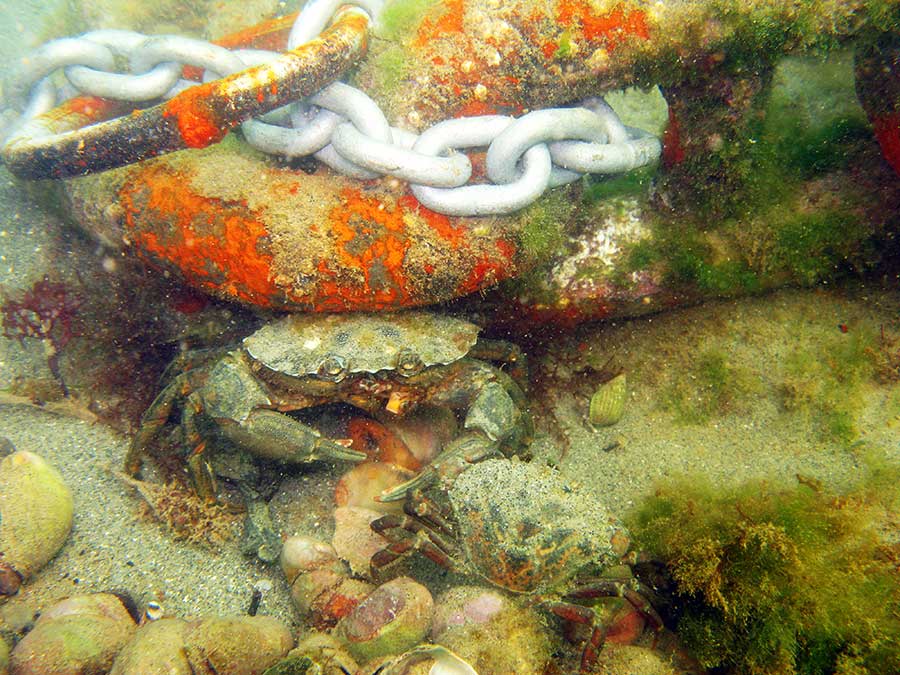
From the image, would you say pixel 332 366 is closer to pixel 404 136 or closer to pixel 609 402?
pixel 404 136

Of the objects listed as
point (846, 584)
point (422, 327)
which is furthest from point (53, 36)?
point (846, 584)

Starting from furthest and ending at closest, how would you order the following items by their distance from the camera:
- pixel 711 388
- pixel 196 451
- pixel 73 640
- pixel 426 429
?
pixel 426 429 < pixel 711 388 < pixel 196 451 < pixel 73 640

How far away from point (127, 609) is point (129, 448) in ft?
4.38

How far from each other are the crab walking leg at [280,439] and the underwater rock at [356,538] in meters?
0.41

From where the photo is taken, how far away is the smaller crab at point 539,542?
9.06 feet

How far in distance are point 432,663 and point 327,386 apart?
1.90 m

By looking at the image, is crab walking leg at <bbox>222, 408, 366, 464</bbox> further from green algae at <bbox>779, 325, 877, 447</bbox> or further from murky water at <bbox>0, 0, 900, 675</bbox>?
green algae at <bbox>779, 325, 877, 447</bbox>

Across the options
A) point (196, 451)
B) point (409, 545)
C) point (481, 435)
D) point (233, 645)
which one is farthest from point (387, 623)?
point (196, 451)

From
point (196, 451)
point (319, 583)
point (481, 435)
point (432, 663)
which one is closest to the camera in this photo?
point (432, 663)

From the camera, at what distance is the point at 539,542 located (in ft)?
9.05

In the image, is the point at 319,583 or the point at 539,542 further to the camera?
the point at 319,583

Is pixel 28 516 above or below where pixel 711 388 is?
below

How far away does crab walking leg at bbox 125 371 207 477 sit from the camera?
368cm

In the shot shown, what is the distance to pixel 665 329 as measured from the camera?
13.2 feet
